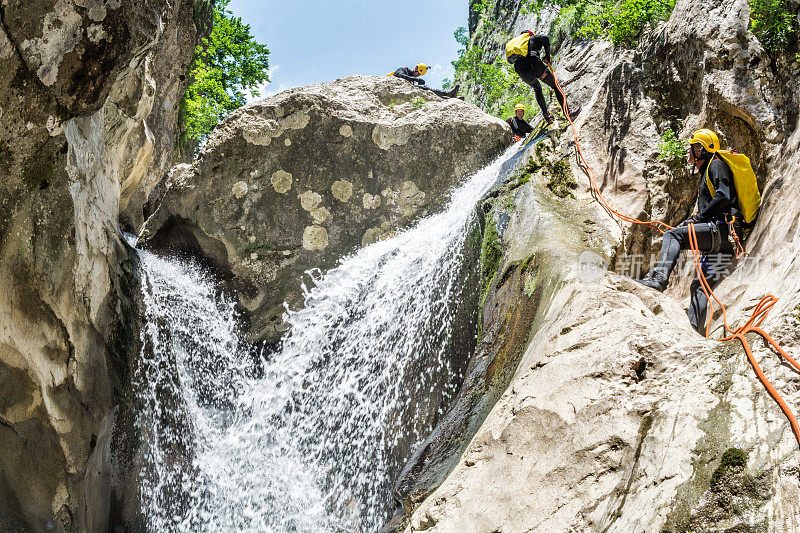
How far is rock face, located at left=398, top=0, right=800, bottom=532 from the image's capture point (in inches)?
91.0

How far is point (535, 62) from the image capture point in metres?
7.78

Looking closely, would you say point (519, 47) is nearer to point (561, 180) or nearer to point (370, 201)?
point (561, 180)

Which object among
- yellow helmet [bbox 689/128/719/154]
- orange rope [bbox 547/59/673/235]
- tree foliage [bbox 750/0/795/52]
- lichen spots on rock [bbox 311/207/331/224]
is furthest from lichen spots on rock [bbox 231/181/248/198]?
tree foliage [bbox 750/0/795/52]

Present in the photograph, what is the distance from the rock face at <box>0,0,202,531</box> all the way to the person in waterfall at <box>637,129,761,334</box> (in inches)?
214

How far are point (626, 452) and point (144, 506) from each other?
6433 mm

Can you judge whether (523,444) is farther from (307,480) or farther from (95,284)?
(95,284)

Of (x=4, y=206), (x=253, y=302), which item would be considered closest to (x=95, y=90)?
(x=4, y=206)

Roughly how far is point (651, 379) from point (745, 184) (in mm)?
2663

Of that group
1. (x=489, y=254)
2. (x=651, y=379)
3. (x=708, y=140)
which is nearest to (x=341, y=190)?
(x=489, y=254)

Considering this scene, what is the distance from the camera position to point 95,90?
575cm

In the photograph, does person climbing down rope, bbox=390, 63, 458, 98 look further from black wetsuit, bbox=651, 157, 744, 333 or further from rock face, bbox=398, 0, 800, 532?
black wetsuit, bbox=651, 157, 744, 333

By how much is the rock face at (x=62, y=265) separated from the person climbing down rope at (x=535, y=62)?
4.56 metres

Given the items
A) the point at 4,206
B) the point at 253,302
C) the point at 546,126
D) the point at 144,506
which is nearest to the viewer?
the point at 4,206

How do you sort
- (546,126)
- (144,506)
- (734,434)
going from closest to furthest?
1. (734,434)
2. (144,506)
3. (546,126)
